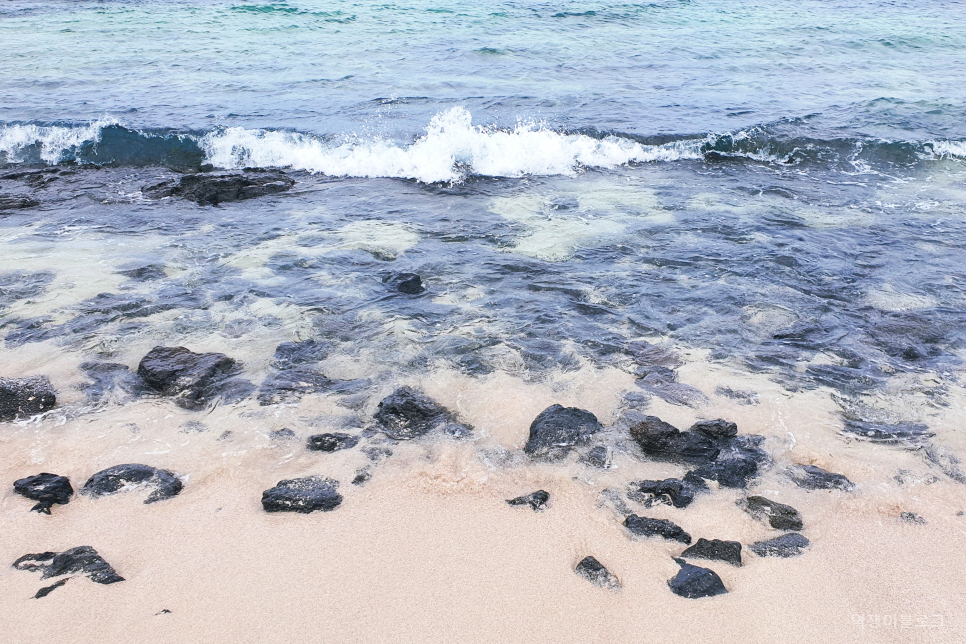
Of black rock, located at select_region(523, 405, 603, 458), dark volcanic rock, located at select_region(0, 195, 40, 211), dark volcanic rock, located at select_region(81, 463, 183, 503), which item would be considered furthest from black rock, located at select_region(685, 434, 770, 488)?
dark volcanic rock, located at select_region(0, 195, 40, 211)

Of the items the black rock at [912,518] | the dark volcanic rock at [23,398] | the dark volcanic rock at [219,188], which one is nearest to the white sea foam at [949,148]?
the black rock at [912,518]

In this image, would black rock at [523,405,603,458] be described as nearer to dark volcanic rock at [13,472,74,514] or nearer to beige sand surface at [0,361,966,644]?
beige sand surface at [0,361,966,644]

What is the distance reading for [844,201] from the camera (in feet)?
30.5

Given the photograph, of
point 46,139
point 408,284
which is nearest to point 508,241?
point 408,284

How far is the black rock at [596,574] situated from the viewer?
3434 millimetres

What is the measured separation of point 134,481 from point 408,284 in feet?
10.5

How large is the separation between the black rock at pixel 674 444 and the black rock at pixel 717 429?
0.15 feet

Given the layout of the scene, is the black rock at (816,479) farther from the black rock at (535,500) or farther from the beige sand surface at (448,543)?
the black rock at (535,500)

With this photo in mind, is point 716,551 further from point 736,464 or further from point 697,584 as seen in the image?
point 736,464

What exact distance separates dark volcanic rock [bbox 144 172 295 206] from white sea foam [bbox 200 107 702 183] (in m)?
1.04

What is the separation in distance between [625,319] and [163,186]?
7.06 metres

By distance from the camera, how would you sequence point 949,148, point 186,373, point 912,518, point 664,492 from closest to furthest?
point 912,518 < point 664,492 < point 186,373 < point 949,148

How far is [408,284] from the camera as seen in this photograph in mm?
6738

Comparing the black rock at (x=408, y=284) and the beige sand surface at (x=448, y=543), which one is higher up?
the black rock at (x=408, y=284)
